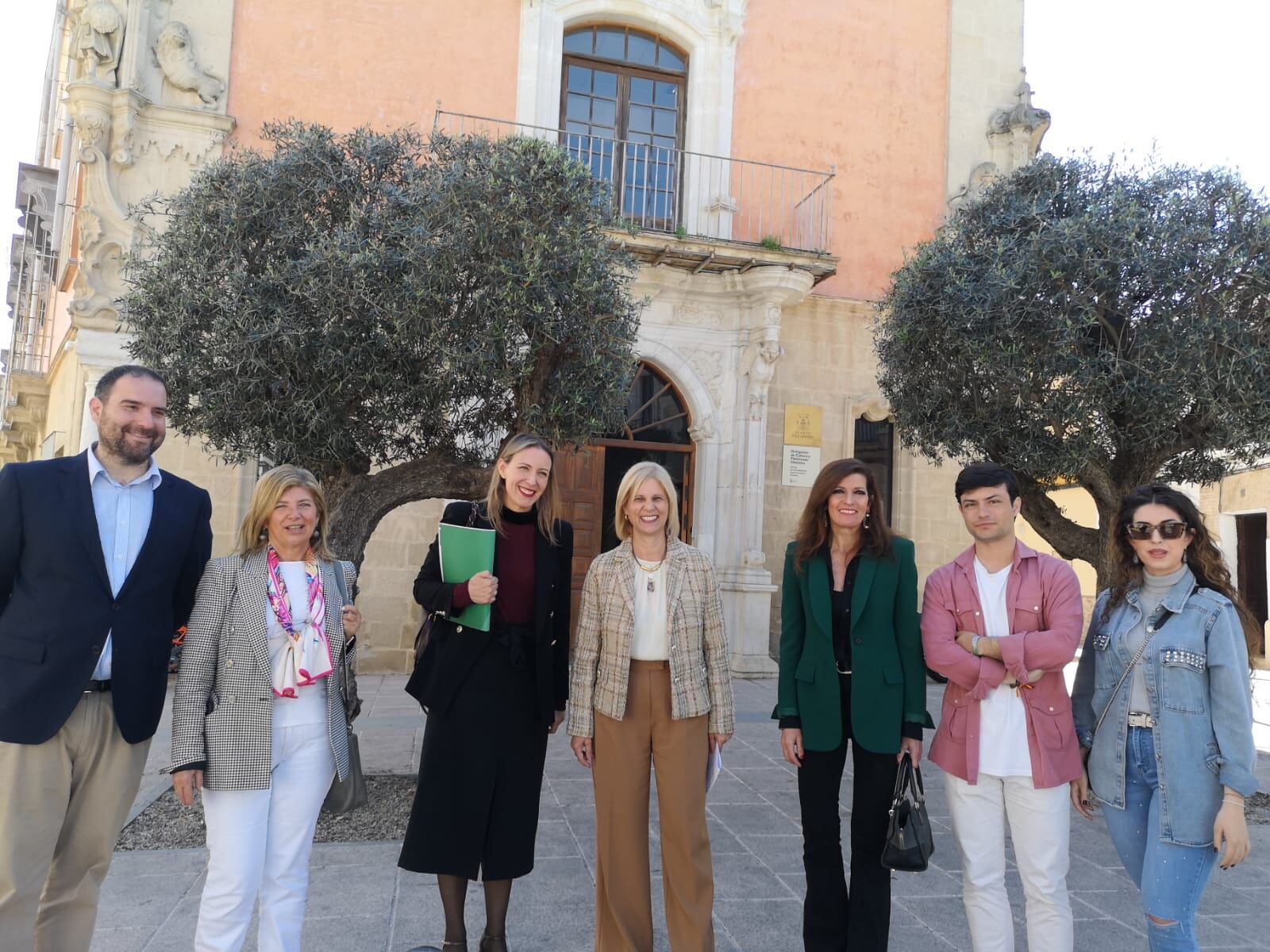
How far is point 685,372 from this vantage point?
→ 35.1 ft

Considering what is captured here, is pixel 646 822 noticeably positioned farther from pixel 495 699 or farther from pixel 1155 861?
pixel 1155 861

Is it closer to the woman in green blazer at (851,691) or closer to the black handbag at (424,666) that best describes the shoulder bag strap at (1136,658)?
the woman in green blazer at (851,691)

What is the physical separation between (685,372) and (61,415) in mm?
8816

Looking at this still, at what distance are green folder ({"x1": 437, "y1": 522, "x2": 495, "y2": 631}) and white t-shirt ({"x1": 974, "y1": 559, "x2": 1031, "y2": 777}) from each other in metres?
1.67

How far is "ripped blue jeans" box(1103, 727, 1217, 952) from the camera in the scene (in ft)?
8.14

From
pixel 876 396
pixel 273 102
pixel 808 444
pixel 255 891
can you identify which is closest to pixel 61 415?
pixel 273 102

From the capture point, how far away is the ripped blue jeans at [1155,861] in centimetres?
248

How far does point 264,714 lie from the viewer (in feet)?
8.75

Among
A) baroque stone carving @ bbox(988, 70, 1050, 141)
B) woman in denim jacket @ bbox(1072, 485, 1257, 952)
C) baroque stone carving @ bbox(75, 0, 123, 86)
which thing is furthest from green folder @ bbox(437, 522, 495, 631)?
baroque stone carving @ bbox(988, 70, 1050, 141)

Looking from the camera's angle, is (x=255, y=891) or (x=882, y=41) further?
(x=882, y=41)

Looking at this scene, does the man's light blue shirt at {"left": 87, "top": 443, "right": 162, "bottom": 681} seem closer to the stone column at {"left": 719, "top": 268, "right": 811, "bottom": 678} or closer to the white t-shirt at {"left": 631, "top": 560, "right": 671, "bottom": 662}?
the white t-shirt at {"left": 631, "top": 560, "right": 671, "bottom": 662}

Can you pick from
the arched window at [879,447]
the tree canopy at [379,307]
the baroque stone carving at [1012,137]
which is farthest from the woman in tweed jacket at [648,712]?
the baroque stone carving at [1012,137]

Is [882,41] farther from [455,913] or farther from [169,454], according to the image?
[455,913]

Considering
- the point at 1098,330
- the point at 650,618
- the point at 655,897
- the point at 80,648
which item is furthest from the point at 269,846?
the point at 1098,330
